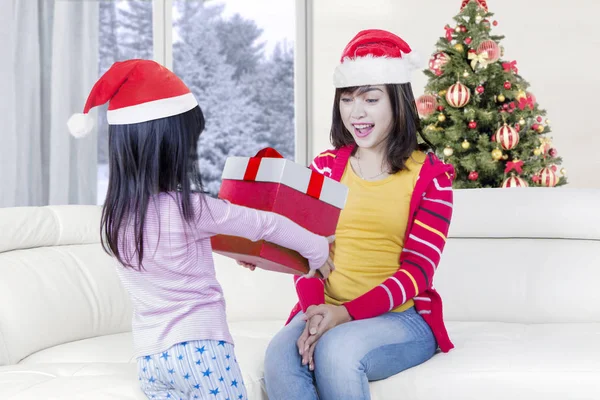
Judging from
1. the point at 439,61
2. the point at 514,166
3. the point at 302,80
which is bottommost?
the point at 514,166

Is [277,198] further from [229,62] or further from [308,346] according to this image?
[229,62]

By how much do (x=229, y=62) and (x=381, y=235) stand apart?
3.51 m

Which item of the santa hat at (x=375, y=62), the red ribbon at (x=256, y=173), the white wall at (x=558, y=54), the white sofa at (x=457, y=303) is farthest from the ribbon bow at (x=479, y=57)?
the red ribbon at (x=256, y=173)

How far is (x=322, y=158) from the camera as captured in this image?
1.93 m

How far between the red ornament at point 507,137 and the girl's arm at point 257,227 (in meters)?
1.87

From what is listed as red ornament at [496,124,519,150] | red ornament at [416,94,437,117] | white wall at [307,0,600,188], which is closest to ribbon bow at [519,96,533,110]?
red ornament at [496,124,519,150]

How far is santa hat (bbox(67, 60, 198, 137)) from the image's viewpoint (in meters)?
1.33

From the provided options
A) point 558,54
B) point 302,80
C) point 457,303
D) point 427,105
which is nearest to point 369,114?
point 457,303

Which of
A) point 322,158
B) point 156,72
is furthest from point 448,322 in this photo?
point 156,72

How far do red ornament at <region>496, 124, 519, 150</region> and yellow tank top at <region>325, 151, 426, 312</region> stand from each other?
1478mm

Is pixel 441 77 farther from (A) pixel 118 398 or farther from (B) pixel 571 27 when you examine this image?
(A) pixel 118 398

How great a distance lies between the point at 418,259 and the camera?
170cm

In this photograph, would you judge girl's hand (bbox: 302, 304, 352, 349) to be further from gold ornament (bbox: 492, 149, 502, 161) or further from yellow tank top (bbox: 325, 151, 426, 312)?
gold ornament (bbox: 492, 149, 502, 161)

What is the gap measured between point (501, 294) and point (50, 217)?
1.43 m
